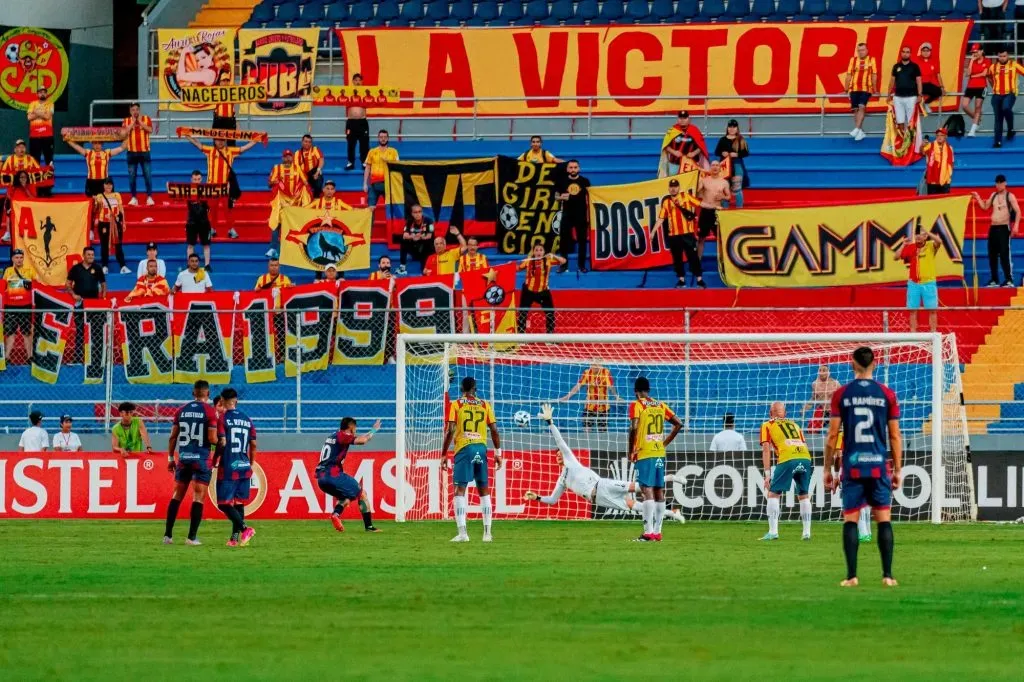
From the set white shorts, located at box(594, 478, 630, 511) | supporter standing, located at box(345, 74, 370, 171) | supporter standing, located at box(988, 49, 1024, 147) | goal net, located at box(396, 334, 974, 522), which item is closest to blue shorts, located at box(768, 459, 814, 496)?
goal net, located at box(396, 334, 974, 522)

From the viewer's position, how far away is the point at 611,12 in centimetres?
3928

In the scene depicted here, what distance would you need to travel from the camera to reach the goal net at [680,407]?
79.7ft

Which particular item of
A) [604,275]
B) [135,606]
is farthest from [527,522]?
[135,606]

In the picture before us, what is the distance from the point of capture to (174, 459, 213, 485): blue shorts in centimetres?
1977

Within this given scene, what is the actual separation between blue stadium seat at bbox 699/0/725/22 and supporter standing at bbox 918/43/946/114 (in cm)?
568

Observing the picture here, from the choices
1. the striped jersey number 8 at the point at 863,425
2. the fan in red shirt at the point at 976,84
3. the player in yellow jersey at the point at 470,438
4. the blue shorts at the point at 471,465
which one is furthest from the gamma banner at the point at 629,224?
the striped jersey number 8 at the point at 863,425

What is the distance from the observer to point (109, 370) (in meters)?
26.2

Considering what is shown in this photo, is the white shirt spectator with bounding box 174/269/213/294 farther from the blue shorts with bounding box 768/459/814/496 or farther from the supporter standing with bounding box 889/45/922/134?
the supporter standing with bounding box 889/45/922/134

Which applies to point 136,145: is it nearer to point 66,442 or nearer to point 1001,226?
point 66,442

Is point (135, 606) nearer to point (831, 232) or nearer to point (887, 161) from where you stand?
point (831, 232)

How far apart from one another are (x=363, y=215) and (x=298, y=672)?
70.9 ft

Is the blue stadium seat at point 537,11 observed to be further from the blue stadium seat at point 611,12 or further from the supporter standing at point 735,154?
the supporter standing at point 735,154

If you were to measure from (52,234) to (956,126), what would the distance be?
657 inches

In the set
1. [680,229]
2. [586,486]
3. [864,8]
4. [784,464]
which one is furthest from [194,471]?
[864,8]
